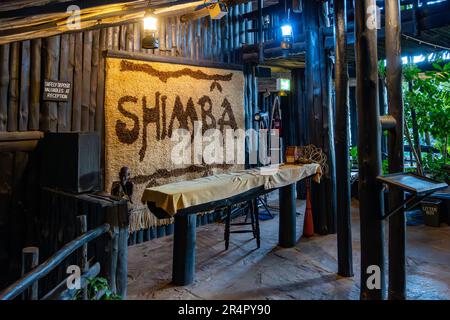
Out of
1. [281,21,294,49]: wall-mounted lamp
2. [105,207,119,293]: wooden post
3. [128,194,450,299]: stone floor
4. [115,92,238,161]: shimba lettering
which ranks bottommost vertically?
[128,194,450,299]: stone floor

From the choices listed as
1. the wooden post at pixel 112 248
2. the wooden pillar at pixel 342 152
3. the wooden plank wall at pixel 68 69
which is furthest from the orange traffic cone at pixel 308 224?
the wooden post at pixel 112 248

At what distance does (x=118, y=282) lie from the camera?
3.80 meters

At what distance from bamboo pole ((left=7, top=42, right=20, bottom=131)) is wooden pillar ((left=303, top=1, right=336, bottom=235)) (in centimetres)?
489

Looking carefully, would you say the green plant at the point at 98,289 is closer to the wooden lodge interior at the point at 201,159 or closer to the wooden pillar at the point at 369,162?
the wooden lodge interior at the point at 201,159

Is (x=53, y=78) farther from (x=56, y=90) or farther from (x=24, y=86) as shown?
(x=24, y=86)

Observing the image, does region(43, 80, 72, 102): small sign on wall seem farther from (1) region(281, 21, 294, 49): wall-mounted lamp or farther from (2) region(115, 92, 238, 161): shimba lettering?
(1) region(281, 21, 294, 49): wall-mounted lamp

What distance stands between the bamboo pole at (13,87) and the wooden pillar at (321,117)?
16.0ft

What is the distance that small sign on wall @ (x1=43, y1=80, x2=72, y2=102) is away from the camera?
539 centimetres

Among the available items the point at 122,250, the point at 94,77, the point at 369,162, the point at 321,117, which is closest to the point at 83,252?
the point at 122,250

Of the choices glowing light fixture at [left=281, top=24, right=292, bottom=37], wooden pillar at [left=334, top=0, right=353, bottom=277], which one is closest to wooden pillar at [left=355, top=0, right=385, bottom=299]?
wooden pillar at [left=334, top=0, right=353, bottom=277]
